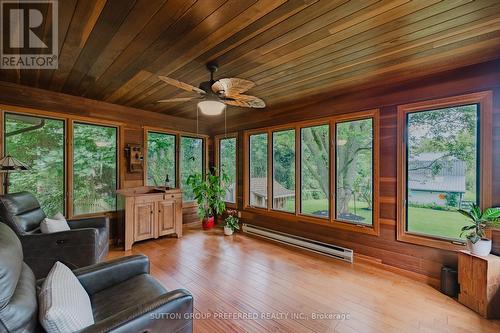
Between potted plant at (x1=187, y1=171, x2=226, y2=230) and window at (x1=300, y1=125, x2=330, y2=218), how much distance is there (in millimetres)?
1872

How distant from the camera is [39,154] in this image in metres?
3.39

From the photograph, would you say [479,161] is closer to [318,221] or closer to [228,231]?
[318,221]

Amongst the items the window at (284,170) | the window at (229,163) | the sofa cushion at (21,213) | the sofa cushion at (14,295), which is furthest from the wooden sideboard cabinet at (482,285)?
the sofa cushion at (21,213)

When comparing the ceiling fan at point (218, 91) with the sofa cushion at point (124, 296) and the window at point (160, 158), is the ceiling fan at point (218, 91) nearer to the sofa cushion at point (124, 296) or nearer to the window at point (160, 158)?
the sofa cushion at point (124, 296)

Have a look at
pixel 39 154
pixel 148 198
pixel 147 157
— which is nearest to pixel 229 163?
pixel 147 157

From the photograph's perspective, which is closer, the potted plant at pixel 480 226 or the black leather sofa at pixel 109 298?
the black leather sofa at pixel 109 298

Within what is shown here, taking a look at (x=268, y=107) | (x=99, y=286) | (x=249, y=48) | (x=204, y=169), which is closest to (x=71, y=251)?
(x=99, y=286)

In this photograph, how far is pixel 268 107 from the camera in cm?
432

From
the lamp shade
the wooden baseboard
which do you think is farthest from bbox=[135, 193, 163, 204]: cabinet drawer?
the wooden baseboard

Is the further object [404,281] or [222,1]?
[404,281]

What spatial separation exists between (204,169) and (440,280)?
180 inches

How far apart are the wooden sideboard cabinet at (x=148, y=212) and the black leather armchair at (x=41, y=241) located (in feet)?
3.68

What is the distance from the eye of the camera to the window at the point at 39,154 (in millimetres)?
3197

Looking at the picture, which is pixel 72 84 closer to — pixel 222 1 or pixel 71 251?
pixel 71 251
